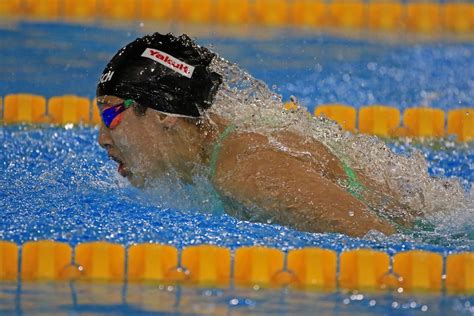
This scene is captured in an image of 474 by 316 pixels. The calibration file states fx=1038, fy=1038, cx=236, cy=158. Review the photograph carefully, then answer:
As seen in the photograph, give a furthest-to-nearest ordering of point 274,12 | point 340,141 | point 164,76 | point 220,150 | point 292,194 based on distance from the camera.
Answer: point 274,12, point 340,141, point 164,76, point 220,150, point 292,194

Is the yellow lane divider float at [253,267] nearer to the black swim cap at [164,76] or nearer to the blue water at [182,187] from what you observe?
the blue water at [182,187]

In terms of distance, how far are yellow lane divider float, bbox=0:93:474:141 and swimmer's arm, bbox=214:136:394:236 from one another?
2.06 meters

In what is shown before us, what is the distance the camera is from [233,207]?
3221 millimetres

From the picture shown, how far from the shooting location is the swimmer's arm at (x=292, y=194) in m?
3.03

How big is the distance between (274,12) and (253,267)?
405 centimetres

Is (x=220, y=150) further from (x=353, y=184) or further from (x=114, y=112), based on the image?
(x=353, y=184)

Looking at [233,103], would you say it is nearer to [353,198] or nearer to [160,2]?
[353,198]

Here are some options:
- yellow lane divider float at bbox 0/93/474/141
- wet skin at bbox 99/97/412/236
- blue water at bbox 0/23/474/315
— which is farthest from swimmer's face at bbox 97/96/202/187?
Answer: yellow lane divider float at bbox 0/93/474/141

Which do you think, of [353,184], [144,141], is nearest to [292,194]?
[353,184]

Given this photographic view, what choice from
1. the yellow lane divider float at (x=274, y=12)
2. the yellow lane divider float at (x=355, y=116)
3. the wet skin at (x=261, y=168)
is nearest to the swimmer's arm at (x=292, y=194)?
the wet skin at (x=261, y=168)

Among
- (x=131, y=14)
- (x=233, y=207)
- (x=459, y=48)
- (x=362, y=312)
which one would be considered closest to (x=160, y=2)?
(x=131, y=14)

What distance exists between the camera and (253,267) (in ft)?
10.1

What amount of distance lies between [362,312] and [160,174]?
0.86 m

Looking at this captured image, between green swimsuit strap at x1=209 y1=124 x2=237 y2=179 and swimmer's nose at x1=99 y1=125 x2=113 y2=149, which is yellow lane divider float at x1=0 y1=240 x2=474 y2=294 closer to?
green swimsuit strap at x1=209 y1=124 x2=237 y2=179
